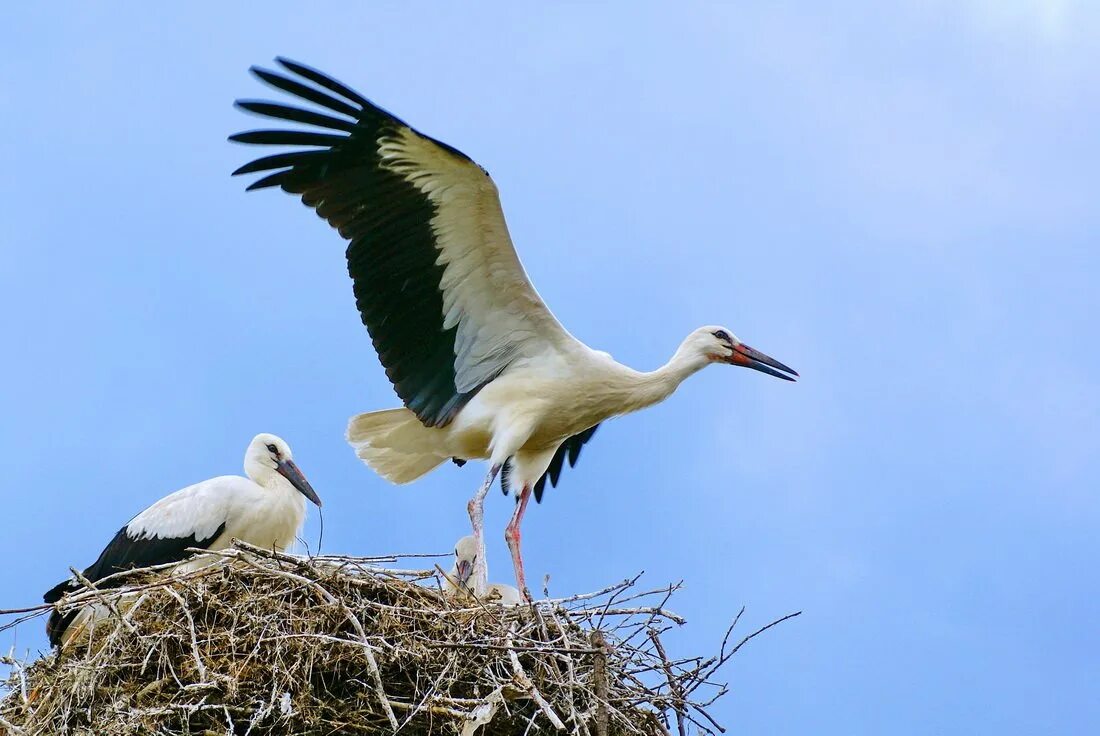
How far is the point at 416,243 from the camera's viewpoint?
7.62 meters

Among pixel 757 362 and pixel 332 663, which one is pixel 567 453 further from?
pixel 332 663

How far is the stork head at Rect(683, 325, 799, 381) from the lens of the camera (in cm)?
842

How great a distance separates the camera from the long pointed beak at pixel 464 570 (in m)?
7.40

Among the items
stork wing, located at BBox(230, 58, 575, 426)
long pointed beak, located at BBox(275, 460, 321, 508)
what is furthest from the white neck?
long pointed beak, located at BBox(275, 460, 321, 508)

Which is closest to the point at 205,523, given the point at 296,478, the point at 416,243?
the point at 296,478

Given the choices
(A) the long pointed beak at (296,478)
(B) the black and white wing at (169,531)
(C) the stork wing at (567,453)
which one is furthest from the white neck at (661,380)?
(B) the black and white wing at (169,531)

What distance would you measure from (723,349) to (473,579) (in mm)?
2010

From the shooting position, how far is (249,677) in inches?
230

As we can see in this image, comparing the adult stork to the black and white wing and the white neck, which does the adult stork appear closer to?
the white neck

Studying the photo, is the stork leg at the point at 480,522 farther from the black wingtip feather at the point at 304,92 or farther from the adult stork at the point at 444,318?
the black wingtip feather at the point at 304,92

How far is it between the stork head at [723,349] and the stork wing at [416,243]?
82 centimetres

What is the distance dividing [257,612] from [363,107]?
2.53m

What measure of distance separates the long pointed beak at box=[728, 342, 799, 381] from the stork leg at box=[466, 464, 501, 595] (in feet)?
5.06

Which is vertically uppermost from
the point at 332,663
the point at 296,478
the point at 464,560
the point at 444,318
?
the point at 444,318
